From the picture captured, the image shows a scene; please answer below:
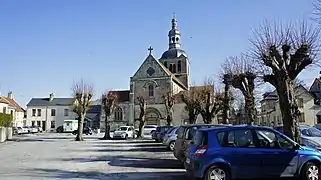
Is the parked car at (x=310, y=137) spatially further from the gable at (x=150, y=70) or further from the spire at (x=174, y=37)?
the spire at (x=174, y=37)

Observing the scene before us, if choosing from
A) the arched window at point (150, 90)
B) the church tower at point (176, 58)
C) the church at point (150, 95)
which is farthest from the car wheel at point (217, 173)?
the church tower at point (176, 58)

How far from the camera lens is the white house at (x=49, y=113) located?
101 metres

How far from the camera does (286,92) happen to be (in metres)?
17.1

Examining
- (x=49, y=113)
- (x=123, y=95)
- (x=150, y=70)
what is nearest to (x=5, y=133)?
(x=150, y=70)

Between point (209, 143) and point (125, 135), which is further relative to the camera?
point (125, 135)

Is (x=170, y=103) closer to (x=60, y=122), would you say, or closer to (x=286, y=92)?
(x=286, y=92)

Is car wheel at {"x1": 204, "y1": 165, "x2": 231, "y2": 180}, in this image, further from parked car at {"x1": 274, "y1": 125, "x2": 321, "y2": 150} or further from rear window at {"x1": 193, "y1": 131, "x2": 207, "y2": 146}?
parked car at {"x1": 274, "y1": 125, "x2": 321, "y2": 150}

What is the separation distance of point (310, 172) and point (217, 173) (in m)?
2.84

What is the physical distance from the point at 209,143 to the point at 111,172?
527cm

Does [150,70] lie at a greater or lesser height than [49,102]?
greater

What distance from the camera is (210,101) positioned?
42750 millimetres

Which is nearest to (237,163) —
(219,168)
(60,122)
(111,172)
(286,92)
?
(219,168)

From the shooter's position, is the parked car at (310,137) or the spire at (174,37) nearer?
the parked car at (310,137)

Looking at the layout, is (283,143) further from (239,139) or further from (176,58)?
(176,58)
